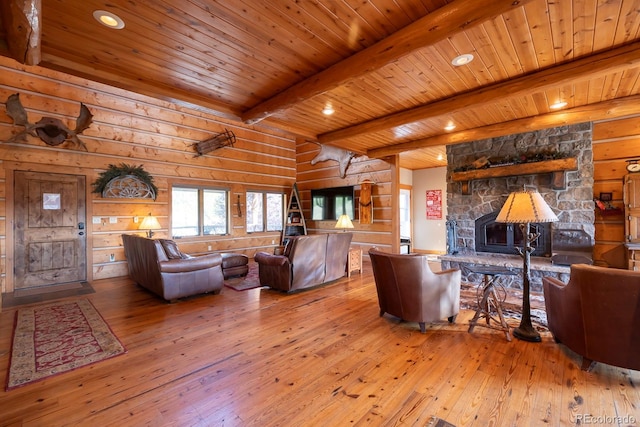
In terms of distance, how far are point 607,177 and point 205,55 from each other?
6.35 metres

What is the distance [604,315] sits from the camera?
2.14 meters

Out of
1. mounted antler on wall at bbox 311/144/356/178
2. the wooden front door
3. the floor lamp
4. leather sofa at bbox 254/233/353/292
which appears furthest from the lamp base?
the wooden front door

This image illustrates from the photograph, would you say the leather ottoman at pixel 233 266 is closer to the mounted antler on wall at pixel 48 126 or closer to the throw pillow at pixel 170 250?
the throw pillow at pixel 170 250

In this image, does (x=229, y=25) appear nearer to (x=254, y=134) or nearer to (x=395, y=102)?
(x=395, y=102)

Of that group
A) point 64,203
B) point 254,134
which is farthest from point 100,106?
point 254,134

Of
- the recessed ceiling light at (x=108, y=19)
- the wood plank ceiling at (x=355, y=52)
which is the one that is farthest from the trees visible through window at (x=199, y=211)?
the recessed ceiling light at (x=108, y=19)

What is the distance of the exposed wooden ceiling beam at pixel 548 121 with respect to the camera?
12.2 ft

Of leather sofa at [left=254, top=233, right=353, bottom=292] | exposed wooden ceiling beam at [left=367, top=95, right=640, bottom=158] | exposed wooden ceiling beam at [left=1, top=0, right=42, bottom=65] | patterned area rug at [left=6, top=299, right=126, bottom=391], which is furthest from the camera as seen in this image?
leather sofa at [left=254, top=233, right=353, bottom=292]

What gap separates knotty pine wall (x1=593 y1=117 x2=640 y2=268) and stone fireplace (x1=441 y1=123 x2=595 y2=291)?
21.0 inches

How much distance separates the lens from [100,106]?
18.1 ft

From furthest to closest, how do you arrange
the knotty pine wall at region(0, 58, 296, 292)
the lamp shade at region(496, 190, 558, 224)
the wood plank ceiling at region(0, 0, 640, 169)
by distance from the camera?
the knotty pine wall at region(0, 58, 296, 292), the lamp shade at region(496, 190, 558, 224), the wood plank ceiling at region(0, 0, 640, 169)

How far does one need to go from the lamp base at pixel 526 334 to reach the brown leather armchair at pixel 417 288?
1.94 feet

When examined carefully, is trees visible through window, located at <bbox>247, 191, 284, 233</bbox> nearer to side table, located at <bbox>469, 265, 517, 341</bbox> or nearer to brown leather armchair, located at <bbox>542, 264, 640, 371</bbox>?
side table, located at <bbox>469, 265, 517, 341</bbox>

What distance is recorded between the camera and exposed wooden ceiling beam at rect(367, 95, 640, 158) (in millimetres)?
3725
